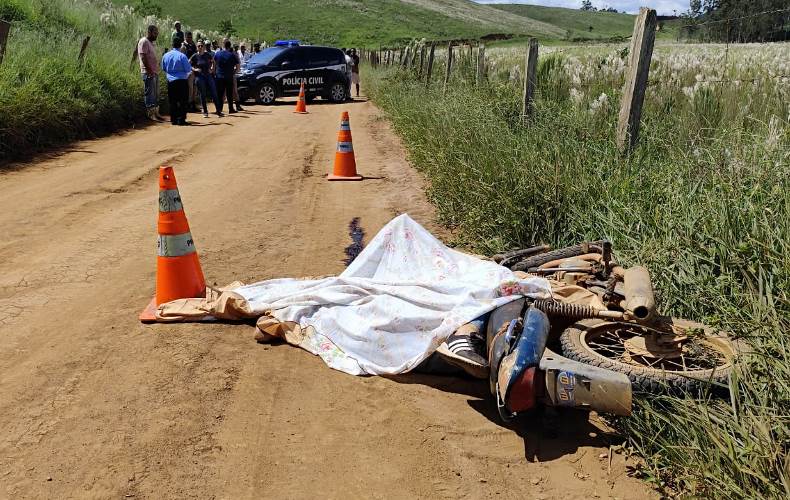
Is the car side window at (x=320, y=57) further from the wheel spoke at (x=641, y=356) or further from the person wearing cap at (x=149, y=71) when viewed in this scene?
the wheel spoke at (x=641, y=356)

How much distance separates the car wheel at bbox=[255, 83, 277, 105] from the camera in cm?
2191

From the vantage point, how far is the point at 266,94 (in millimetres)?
22016

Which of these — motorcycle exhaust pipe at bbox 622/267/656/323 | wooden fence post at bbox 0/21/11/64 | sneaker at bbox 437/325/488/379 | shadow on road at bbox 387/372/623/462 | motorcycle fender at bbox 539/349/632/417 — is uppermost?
wooden fence post at bbox 0/21/11/64

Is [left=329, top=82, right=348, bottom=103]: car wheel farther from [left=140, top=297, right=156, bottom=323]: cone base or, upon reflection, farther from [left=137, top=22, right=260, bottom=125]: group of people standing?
[left=140, top=297, right=156, bottom=323]: cone base

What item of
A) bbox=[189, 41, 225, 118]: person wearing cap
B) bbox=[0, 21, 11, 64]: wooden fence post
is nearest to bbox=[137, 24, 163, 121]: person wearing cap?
bbox=[189, 41, 225, 118]: person wearing cap

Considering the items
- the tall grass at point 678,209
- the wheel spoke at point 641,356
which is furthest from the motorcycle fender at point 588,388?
the wheel spoke at point 641,356

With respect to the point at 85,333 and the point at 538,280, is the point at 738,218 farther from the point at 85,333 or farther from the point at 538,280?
the point at 85,333

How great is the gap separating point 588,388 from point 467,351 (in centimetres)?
77

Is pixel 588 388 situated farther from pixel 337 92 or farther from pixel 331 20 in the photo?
pixel 331 20

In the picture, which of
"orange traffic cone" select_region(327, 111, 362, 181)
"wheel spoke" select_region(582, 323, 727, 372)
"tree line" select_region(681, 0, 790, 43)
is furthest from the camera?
"orange traffic cone" select_region(327, 111, 362, 181)

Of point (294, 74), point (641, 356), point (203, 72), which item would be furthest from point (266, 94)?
point (641, 356)

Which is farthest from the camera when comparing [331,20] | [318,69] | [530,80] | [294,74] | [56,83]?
[331,20]

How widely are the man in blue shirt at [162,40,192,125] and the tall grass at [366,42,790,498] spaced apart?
8194 mm

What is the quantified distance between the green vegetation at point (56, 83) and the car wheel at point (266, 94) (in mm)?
4021
